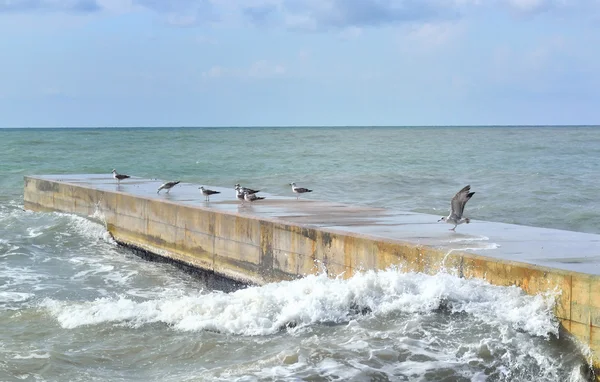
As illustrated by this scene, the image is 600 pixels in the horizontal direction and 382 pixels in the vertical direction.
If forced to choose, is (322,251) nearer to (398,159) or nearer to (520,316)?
(520,316)

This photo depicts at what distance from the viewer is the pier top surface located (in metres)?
10.0

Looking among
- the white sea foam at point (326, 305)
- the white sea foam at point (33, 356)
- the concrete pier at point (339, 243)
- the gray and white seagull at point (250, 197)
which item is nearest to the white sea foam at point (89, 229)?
the concrete pier at point (339, 243)

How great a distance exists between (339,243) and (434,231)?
1.35m

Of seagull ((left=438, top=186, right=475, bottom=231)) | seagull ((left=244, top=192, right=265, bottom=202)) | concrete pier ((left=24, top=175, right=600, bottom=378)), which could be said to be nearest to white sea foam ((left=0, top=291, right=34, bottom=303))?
concrete pier ((left=24, top=175, right=600, bottom=378))

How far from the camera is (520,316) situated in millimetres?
9031

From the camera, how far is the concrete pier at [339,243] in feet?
29.7

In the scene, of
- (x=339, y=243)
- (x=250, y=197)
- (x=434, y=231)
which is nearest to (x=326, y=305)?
(x=339, y=243)

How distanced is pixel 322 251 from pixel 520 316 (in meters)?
3.65

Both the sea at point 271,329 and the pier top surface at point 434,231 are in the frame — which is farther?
the pier top surface at point 434,231

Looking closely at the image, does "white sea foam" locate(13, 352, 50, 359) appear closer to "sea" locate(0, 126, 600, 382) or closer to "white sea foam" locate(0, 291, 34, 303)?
"sea" locate(0, 126, 600, 382)

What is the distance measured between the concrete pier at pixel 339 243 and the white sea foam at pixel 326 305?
0.22 m

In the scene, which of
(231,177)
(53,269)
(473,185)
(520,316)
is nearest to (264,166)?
(231,177)

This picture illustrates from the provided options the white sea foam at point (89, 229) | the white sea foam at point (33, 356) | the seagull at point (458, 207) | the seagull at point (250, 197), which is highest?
the seagull at point (458, 207)

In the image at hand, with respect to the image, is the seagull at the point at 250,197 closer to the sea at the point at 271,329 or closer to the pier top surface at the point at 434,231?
the pier top surface at the point at 434,231
